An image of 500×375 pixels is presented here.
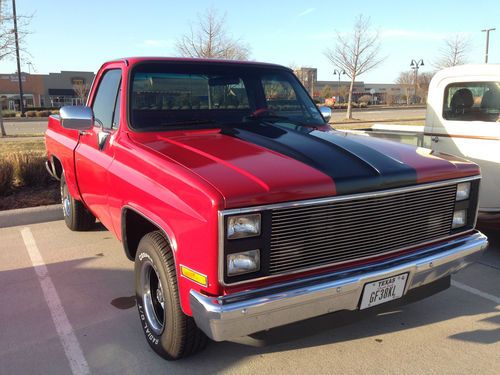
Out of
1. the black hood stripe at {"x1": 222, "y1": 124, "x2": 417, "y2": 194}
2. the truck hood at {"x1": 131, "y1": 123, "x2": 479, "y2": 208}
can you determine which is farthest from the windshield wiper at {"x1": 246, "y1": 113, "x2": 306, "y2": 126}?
the black hood stripe at {"x1": 222, "y1": 124, "x2": 417, "y2": 194}

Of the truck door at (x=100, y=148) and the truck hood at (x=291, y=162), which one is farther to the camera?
the truck door at (x=100, y=148)

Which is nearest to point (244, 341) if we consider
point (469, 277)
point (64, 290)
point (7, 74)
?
point (64, 290)

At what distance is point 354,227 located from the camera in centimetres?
261

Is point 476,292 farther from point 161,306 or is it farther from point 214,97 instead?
point 214,97

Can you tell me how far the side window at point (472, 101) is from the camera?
5.11 metres

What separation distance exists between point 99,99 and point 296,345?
2.95 metres

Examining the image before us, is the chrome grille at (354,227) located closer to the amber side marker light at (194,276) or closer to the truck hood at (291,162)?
the truck hood at (291,162)

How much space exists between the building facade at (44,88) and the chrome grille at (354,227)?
58164 millimetres

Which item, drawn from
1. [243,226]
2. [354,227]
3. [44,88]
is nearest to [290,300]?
[243,226]

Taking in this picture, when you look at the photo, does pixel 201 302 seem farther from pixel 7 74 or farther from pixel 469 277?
pixel 7 74

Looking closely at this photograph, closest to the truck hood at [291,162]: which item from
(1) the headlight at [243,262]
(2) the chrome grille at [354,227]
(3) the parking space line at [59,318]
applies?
(2) the chrome grille at [354,227]

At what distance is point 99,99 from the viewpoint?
4.38 metres

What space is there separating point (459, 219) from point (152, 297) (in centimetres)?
225

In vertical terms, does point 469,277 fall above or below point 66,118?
below
